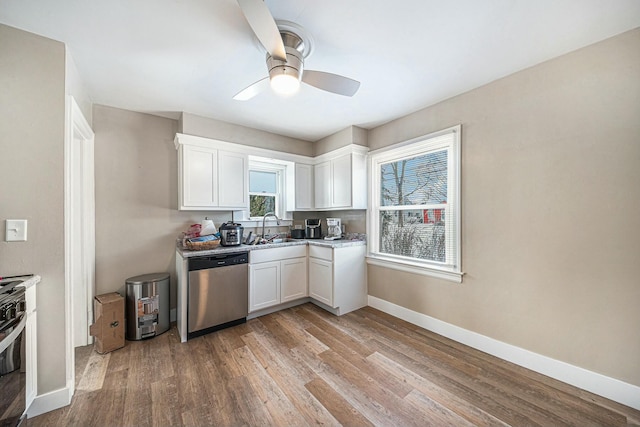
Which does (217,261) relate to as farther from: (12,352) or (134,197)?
(12,352)

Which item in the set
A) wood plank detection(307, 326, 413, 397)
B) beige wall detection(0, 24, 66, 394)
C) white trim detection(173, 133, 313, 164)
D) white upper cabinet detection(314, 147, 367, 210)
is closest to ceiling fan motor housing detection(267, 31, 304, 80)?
beige wall detection(0, 24, 66, 394)

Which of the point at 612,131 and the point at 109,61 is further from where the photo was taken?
the point at 109,61

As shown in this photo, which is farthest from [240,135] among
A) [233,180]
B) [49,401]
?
[49,401]

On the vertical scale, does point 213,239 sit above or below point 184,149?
below

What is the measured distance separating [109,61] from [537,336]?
13.4 ft

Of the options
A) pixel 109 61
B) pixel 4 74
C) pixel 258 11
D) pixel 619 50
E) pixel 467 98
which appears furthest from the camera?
pixel 467 98

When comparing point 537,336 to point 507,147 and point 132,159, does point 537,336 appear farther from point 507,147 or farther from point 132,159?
point 132,159

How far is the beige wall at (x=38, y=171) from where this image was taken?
5.02 ft

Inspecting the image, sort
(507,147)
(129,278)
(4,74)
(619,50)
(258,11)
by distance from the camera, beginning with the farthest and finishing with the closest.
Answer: (129,278) < (507,147) < (619,50) < (4,74) < (258,11)

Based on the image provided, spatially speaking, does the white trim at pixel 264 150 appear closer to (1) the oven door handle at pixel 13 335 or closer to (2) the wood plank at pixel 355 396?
(1) the oven door handle at pixel 13 335

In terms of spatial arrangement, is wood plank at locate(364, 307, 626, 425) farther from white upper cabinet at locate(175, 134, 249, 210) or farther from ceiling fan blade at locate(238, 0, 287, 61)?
ceiling fan blade at locate(238, 0, 287, 61)

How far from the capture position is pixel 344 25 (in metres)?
1.55

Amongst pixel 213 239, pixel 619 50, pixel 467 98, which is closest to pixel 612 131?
pixel 619 50

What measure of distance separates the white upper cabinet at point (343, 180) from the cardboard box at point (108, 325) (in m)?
2.66
